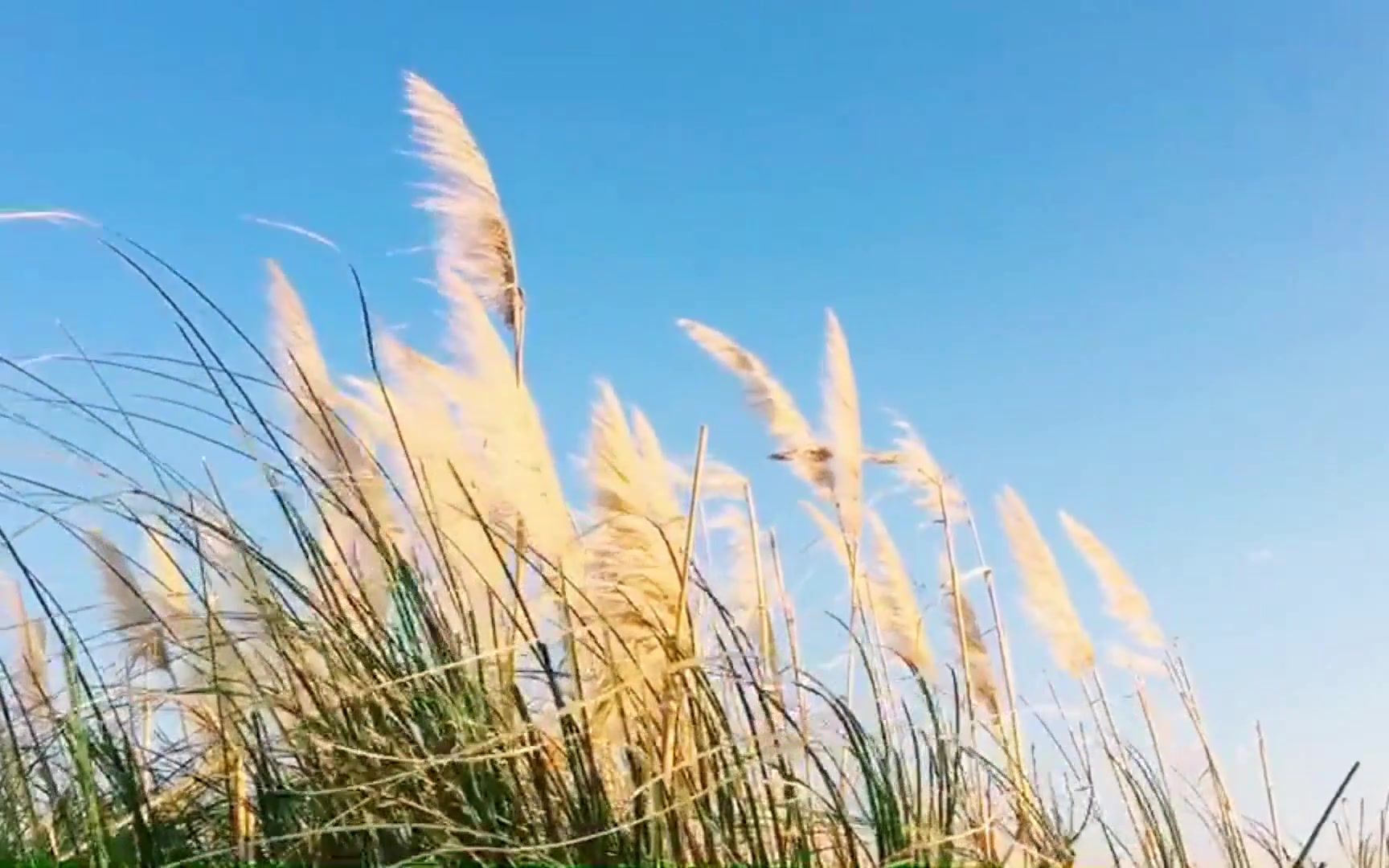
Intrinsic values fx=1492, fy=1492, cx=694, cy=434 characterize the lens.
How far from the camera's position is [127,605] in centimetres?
304

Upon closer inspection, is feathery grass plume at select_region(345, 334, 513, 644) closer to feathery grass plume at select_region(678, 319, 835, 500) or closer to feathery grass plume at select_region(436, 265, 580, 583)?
feathery grass plume at select_region(436, 265, 580, 583)

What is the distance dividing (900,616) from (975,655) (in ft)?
1.26

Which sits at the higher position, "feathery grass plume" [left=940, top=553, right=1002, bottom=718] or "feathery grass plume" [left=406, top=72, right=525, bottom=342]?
"feathery grass plume" [left=406, top=72, right=525, bottom=342]

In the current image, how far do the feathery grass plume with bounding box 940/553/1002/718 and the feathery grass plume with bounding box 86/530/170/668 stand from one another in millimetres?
1792

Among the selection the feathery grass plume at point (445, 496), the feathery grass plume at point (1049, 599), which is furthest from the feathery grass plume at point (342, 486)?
the feathery grass plume at point (1049, 599)

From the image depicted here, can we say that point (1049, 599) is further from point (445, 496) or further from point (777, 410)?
point (445, 496)

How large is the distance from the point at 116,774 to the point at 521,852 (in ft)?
2.78

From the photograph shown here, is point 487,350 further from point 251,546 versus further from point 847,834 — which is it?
point 847,834

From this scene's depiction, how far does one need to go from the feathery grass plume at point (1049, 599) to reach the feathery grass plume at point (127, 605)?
2349mm

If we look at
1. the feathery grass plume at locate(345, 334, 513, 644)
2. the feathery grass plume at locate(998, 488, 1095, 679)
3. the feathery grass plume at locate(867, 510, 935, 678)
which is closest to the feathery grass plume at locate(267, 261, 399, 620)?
the feathery grass plume at locate(345, 334, 513, 644)

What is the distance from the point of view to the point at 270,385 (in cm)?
268

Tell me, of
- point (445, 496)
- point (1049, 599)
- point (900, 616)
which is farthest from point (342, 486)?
point (1049, 599)

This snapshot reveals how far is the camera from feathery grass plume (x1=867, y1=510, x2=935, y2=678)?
3.33 m

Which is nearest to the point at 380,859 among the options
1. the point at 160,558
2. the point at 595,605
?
the point at 595,605
